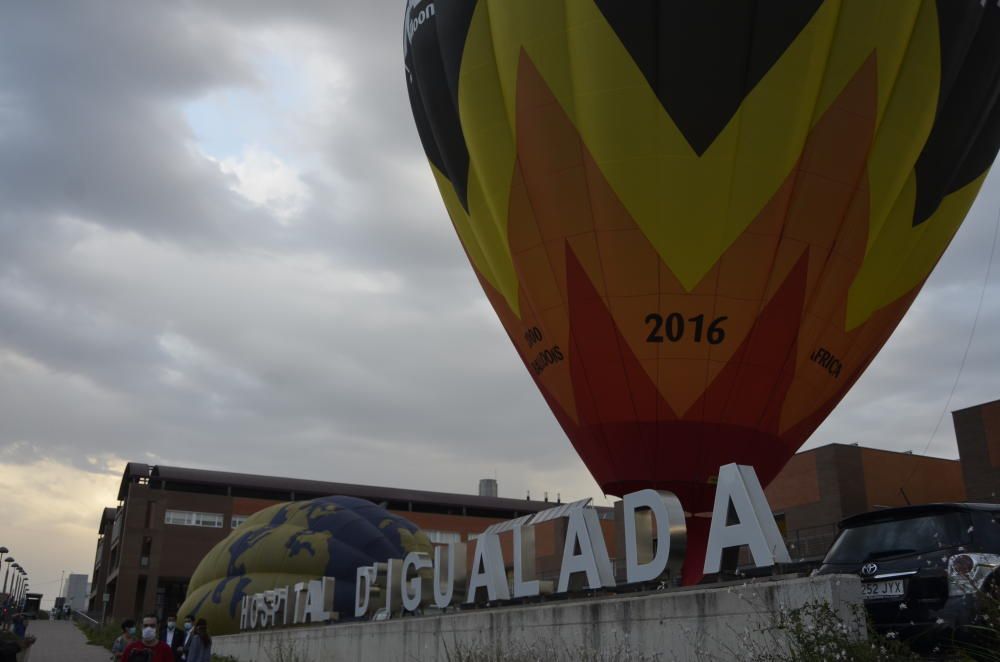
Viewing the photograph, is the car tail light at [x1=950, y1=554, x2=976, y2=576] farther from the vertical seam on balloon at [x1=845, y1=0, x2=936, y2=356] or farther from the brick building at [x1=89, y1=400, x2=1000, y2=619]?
the brick building at [x1=89, y1=400, x2=1000, y2=619]

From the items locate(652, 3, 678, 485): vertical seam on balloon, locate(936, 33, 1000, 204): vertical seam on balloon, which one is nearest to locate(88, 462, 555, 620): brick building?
locate(652, 3, 678, 485): vertical seam on balloon

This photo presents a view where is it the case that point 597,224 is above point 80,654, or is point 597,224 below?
above

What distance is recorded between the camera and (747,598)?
9.13m

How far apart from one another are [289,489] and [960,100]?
7846 cm

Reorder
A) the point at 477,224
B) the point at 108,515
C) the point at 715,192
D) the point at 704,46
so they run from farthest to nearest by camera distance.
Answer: the point at 108,515
the point at 477,224
the point at 715,192
the point at 704,46

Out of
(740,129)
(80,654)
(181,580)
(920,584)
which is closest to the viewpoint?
(920,584)

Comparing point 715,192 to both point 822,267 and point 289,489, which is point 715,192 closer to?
→ point 822,267

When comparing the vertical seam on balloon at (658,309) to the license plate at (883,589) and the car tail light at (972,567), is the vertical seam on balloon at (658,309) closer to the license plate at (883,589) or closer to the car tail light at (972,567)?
the license plate at (883,589)

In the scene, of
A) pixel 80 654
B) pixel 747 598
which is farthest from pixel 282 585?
pixel 747 598

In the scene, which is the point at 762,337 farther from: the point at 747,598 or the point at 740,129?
the point at 747,598

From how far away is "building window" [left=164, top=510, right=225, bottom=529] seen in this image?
266 ft

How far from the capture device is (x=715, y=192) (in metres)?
16.5

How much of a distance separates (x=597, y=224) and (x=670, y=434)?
3.72 m

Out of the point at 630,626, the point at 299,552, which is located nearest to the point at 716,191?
the point at 630,626
